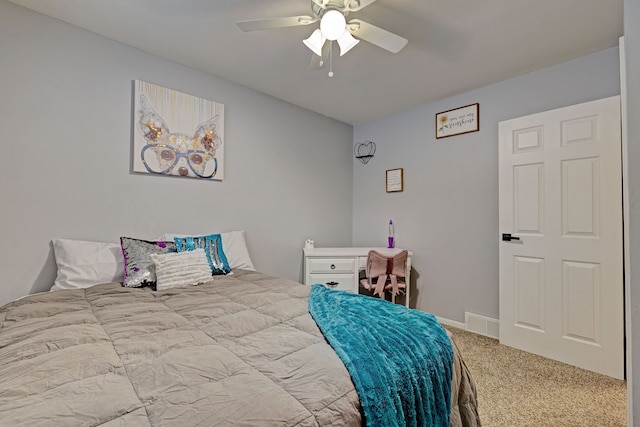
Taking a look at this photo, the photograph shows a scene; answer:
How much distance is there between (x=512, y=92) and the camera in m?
2.78

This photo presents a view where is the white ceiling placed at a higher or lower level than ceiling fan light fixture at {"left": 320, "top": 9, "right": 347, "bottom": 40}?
higher

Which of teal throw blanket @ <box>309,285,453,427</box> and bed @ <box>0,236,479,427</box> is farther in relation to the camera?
teal throw blanket @ <box>309,285,453,427</box>

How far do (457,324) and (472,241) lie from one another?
882 mm

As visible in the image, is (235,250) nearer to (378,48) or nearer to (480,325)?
(378,48)

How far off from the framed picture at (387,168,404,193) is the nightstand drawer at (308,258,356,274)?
1.09m

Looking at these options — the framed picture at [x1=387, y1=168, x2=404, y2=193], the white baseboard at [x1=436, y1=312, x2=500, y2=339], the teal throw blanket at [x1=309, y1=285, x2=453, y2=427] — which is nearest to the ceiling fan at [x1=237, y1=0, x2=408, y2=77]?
the teal throw blanket at [x1=309, y1=285, x2=453, y2=427]

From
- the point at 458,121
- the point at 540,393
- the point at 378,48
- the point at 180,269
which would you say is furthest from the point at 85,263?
the point at 458,121

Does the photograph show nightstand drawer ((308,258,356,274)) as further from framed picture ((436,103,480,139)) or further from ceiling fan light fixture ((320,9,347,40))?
ceiling fan light fixture ((320,9,347,40))

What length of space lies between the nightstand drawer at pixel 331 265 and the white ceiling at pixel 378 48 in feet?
5.79

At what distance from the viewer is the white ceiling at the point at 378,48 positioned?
1.88 m

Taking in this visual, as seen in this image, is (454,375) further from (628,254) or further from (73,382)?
(73,382)

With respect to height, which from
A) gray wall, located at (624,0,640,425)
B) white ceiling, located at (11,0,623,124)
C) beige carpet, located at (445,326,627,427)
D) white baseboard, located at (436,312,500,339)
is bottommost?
beige carpet, located at (445,326,627,427)

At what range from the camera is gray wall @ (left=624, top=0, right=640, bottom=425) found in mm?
870

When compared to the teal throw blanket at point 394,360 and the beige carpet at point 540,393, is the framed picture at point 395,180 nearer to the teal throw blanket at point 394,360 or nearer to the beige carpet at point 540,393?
the beige carpet at point 540,393
